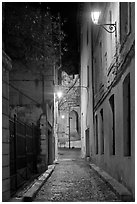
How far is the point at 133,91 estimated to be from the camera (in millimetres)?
6391

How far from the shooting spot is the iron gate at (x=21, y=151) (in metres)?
8.30

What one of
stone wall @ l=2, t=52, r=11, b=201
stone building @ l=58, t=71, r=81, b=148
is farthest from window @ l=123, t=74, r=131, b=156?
stone building @ l=58, t=71, r=81, b=148

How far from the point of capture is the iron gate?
8297 millimetres

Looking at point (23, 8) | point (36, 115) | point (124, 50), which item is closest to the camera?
point (124, 50)

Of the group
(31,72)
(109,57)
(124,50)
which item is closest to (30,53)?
(31,72)

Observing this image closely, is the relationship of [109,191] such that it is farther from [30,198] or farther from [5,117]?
[5,117]

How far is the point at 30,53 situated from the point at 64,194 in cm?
936

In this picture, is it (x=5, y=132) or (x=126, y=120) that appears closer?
(x=5, y=132)

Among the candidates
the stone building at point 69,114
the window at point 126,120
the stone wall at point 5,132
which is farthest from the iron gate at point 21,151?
the stone building at point 69,114

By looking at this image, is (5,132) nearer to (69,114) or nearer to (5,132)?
(5,132)

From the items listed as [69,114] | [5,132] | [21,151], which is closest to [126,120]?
[5,132]

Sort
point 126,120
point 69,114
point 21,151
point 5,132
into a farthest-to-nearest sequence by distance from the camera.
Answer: point 69,114 < point 21,151 < point 126,120 < point 5,132

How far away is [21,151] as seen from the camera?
9891mm

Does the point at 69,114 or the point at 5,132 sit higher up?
the point at 69,114
